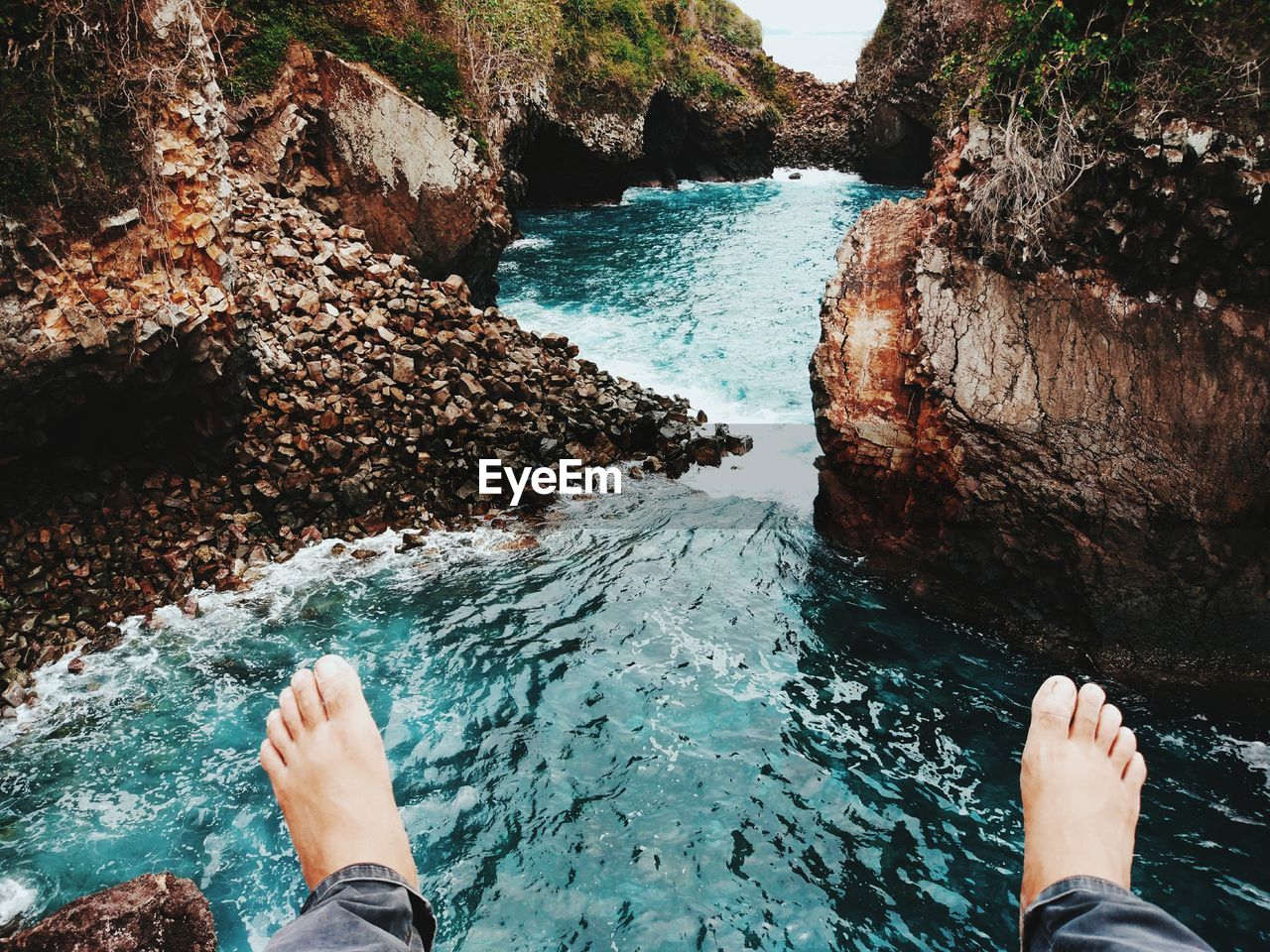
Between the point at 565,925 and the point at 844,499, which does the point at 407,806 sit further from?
the point at 844,499

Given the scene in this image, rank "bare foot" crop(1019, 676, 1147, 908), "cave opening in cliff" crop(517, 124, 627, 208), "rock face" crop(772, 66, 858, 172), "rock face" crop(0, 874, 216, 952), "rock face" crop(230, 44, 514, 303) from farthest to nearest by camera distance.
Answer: "rock face" crop(772, 66, 858, 172)
"cave opening in cliff" crop(517, 124, 627, 208)
"rock face" crop(230, 44, 514, 303)
"rock face" crop(0, 874, 216, 952)
"bare foot" crop(1019, 676, 1147, 908)

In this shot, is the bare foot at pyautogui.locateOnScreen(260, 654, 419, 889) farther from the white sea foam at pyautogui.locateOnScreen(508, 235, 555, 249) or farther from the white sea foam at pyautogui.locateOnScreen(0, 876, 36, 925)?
the white sea foam at pyautogui.locateOnScreen(508, 235, 555, 249)

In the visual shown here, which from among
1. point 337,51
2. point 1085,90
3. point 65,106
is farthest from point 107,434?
point 1085,90

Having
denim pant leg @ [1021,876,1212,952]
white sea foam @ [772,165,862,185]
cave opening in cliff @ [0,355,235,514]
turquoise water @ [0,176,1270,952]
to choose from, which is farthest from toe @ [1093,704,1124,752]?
white sea foam @ [772,165,862,185]

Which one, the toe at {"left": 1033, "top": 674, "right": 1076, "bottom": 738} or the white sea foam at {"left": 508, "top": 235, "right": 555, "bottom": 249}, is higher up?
the white sea foam at {"left": 508, "top": 235, "right": 555, "bottom": 249}

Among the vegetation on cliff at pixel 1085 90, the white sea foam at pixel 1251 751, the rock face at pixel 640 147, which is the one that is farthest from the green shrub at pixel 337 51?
the white sea foam at pixel 1251 751

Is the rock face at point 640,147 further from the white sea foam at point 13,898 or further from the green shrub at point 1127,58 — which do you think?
the white sea foam at point 13,898

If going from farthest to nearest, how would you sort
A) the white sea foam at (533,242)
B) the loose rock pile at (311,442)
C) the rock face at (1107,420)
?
1. the white sea foam at (533,242)
2. the loose rock pile at (311,442)
3. the rock face at (1107,420)
